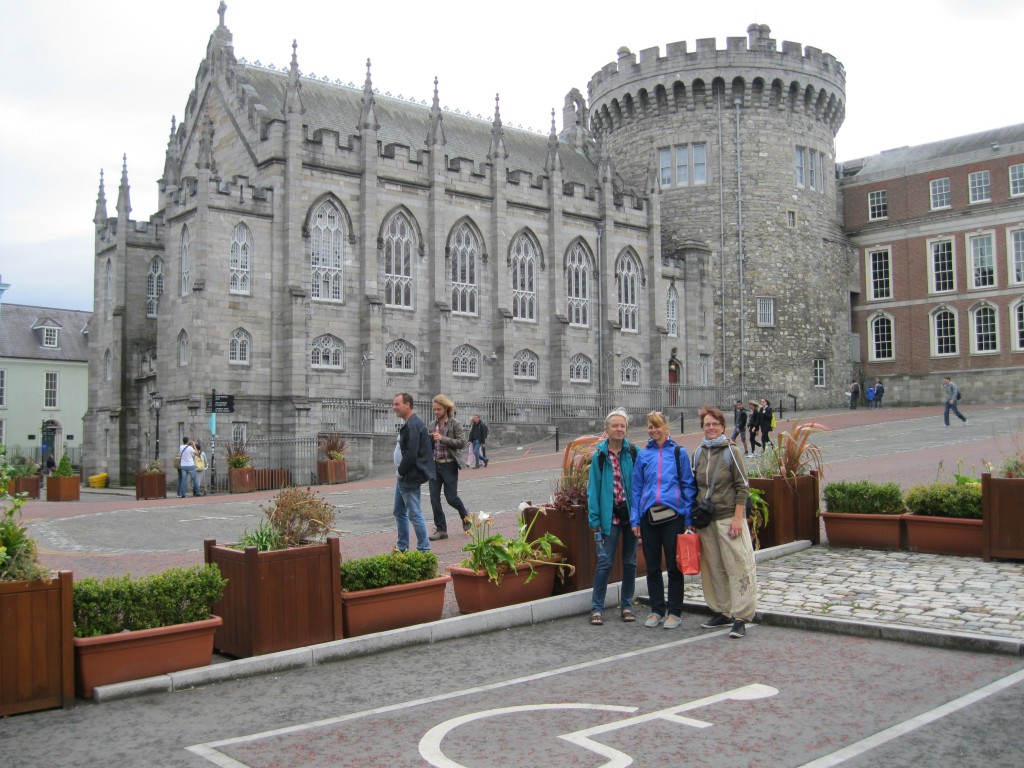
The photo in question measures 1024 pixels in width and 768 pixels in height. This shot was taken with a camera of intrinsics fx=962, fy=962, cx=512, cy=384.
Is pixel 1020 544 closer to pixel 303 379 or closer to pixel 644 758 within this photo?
pixel 644 758

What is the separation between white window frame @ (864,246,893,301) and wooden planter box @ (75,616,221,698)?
50.9m

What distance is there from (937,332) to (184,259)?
37767 millimetres

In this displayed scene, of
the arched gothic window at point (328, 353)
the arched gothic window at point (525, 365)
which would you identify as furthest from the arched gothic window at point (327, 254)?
the arched gothic window at point (525, 365)

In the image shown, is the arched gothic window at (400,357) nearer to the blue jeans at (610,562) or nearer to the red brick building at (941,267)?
the red brick building at (941,267)

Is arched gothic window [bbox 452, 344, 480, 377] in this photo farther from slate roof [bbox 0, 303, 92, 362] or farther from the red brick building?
slate roof [bbox 0, 303, 92, 362]

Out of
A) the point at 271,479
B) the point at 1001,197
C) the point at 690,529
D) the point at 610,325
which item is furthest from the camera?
the point at 1001,197

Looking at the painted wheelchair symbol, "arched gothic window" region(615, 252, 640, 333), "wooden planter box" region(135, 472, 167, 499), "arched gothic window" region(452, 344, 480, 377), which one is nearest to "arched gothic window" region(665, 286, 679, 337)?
"arched gothic window" region(615, 252, 640, 333)

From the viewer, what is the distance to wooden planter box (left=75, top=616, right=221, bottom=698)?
23.6ft

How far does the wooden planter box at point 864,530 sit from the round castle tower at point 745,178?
115 ft

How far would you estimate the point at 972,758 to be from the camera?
214 inches

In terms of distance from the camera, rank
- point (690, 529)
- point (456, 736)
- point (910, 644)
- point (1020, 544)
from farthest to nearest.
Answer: point (1020, 544) < point (690, 529) < point (910, 644) < point (456, 736)

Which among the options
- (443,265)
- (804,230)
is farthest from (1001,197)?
(443,265)

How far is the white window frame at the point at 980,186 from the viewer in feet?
160

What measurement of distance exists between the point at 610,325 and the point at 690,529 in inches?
1378
